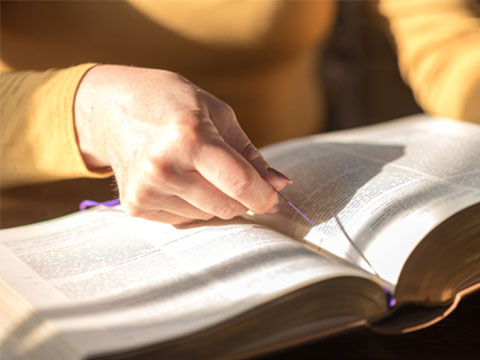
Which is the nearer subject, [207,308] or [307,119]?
[207,308]

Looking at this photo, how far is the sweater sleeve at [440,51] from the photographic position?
0.92m

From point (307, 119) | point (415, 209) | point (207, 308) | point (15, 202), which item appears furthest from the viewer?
point (307, 119)

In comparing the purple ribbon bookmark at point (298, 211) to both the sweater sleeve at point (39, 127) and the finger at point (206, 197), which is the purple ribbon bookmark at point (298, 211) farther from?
the sweater sleeve at point (39, 127)

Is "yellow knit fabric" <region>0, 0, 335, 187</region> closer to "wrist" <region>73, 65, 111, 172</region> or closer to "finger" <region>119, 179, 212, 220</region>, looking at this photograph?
"wrist" <region>73, 65, 111, 172</region>

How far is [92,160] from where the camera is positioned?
0.72m

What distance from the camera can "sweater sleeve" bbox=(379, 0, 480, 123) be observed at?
0.92 metres

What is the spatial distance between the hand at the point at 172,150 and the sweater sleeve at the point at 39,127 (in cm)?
5

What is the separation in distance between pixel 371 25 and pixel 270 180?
745 mm

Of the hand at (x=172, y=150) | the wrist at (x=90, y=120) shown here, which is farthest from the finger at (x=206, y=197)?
the wrist at (x=90, y=120)

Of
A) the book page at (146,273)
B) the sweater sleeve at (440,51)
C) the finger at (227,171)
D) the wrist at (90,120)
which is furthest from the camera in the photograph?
Answer: the sweater sleeve at (440,51)

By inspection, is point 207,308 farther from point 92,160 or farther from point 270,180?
point 92,160

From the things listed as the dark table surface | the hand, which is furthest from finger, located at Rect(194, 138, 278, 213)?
the dark table surface

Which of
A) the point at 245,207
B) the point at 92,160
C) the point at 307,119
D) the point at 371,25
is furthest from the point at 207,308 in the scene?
the point at 371,25

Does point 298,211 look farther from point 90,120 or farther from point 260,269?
point 90,120
